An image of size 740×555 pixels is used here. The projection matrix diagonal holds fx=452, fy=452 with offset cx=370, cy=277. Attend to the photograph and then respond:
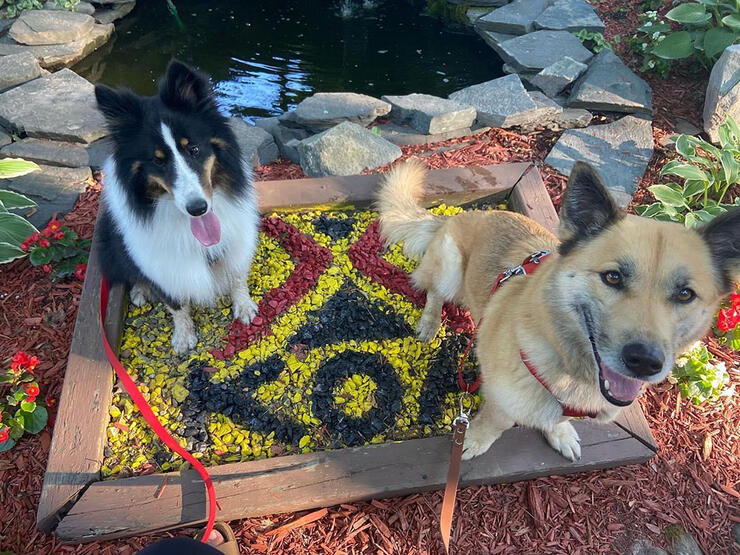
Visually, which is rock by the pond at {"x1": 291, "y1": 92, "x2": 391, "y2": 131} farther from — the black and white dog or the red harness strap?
the red harness strap

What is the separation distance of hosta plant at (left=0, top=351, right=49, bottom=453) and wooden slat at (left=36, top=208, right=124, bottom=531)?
0.64 ft

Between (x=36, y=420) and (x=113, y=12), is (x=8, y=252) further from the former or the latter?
(x=113, y=12)

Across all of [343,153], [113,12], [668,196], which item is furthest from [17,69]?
[668,196]

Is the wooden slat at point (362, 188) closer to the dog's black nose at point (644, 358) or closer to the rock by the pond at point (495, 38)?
the dog's black nose at point (644, 358)

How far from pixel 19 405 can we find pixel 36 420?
0.57 feet

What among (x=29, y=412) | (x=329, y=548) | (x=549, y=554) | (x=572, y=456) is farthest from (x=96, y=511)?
(x=572, y=456)

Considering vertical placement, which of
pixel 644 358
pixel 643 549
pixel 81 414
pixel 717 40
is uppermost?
pixel 717 40

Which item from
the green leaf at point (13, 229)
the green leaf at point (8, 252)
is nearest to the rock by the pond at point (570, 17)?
the green leaf at point (13, 229)

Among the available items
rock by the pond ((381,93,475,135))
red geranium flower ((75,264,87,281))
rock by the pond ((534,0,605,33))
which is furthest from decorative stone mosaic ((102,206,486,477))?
rock by the pond ((534,0,605,33))

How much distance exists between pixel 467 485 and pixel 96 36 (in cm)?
742

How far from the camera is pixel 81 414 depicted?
8.31 feet

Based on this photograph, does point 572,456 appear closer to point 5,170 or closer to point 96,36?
point 5,170

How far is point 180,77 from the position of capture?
227 cm

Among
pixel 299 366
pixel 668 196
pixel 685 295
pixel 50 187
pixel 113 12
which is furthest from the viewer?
pixel 113 12
